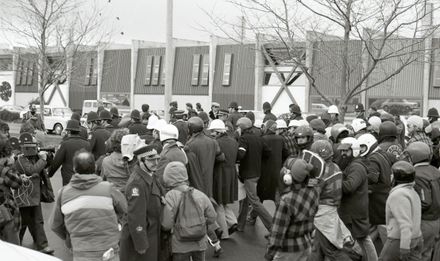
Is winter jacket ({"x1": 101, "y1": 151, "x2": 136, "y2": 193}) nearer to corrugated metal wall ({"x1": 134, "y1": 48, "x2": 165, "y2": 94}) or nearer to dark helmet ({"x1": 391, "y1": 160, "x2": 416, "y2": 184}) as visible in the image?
dark helmet ({"x1": 391, "y1": 160, "x2": 416, "y2": 184})

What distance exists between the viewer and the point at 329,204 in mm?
7328

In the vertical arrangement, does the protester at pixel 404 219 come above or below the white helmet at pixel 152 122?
below

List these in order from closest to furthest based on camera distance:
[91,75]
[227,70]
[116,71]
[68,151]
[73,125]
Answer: [68,151], [73,125], [227,70], [116,71], [91,75]

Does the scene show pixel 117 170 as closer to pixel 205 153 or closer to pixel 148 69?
pixel 205 153

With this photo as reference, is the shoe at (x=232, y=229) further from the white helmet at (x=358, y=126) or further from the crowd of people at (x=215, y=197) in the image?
the white helmet at (x=358, y=126)

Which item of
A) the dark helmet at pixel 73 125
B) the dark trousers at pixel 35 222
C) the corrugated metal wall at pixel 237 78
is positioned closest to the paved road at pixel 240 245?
the dark trousers at pixel 35 222

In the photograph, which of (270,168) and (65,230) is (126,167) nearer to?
(65,230)

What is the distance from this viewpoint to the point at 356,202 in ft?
26.0

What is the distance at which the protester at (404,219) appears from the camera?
6.86 meters

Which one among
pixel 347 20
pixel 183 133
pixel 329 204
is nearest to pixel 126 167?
pixel 329 204

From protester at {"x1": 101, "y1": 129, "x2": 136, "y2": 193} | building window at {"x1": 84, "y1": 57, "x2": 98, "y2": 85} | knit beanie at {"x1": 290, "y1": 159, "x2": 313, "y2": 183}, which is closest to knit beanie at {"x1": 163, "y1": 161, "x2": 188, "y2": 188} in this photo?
knit beanie at {"x1": 290, "y1": 159, "x2": 313, "y2": 183}

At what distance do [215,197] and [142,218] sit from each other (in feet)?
13.5

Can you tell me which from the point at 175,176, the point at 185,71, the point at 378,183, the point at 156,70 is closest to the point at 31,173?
the point at 175,176

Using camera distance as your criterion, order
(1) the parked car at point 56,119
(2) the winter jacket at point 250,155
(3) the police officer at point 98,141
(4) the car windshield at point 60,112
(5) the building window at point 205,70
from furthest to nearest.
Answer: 1. (5) the building window at point 205,70
2. (4) the car windshield at point 60,112
3. (1) the parked car at point 56,119
4. (3) the police officer at point 98,141
5. (2) the winter jacket at point 250,155
